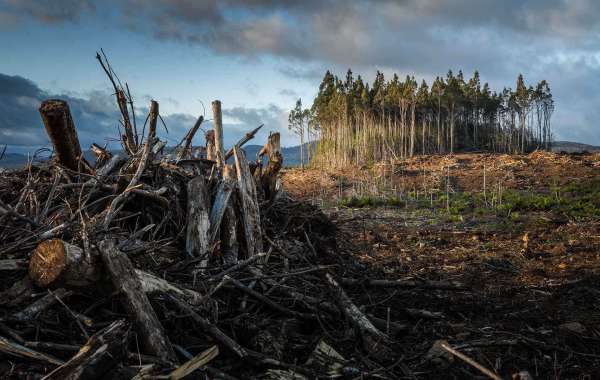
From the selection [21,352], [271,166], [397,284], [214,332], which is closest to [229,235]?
[271,166]

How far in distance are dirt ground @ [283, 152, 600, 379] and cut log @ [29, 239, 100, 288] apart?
7.33ft

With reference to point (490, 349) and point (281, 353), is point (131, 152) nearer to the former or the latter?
point (281, 353)

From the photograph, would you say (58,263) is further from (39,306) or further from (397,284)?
(397,284)

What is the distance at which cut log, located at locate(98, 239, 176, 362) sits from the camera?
2.71 metres

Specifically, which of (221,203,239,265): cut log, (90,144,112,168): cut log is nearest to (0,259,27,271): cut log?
(221,203,239,265): cut log

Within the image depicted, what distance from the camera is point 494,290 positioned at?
6.66 m

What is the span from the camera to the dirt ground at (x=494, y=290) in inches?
143

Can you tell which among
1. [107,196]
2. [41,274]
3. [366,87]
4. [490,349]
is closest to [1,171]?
[107,196]

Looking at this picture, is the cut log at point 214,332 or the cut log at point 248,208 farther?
the cut log at point 248,208

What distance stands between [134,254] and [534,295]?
5.48m

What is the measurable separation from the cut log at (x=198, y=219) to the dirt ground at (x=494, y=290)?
1.79 metres

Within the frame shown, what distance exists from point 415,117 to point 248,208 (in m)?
67.3

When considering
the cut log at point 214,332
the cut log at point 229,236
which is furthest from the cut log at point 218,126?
the cut log at point 214,332

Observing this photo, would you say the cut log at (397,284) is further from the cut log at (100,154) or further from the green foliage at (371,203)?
the green foliage at (371,203)
